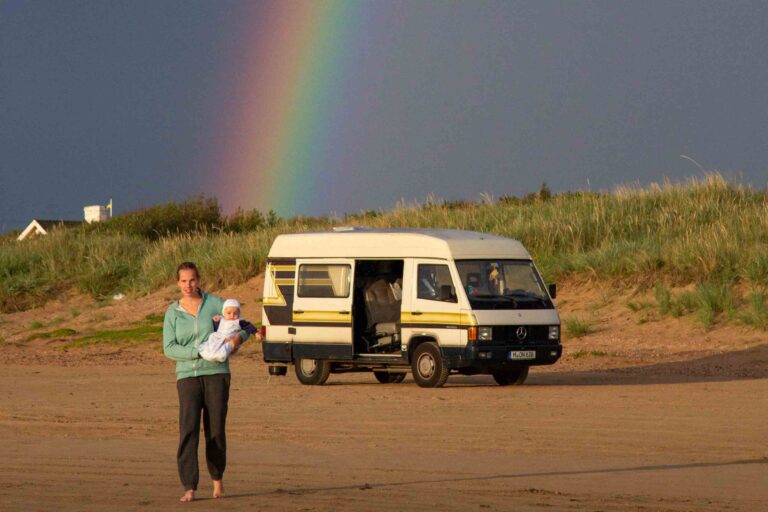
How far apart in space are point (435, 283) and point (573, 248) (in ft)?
48.6

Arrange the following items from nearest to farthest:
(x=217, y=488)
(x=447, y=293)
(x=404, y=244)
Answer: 1. (x=217, y=488)
2. (x=447, y=293)
3. (x=404, y=244)

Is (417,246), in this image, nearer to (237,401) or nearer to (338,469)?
(237,401)

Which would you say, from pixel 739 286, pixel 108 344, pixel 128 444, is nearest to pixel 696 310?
pixel 739 286

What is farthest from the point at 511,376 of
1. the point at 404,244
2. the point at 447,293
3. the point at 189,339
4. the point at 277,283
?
the point at 189,339

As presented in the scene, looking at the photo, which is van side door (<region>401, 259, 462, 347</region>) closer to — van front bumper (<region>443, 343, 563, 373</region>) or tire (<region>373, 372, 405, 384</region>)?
van front bumper (<region>443, 343, 563, 373</region>)

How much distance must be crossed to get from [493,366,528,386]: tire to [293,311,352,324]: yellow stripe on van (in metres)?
2.70

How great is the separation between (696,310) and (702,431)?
1453 cm

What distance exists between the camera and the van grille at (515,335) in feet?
75.3

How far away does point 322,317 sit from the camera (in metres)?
24.7

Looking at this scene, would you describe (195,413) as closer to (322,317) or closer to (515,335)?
(515,335)

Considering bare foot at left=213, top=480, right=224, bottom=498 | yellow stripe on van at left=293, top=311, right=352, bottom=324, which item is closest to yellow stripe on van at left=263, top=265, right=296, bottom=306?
yellow stripe on van at left=293, top=311, right=352, bottom=324

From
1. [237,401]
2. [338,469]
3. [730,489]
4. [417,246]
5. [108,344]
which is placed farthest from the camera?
[108,344]

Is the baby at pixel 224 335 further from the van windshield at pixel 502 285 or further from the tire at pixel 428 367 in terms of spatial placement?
the tire at pixel 428 367

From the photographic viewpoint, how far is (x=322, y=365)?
25.0m
